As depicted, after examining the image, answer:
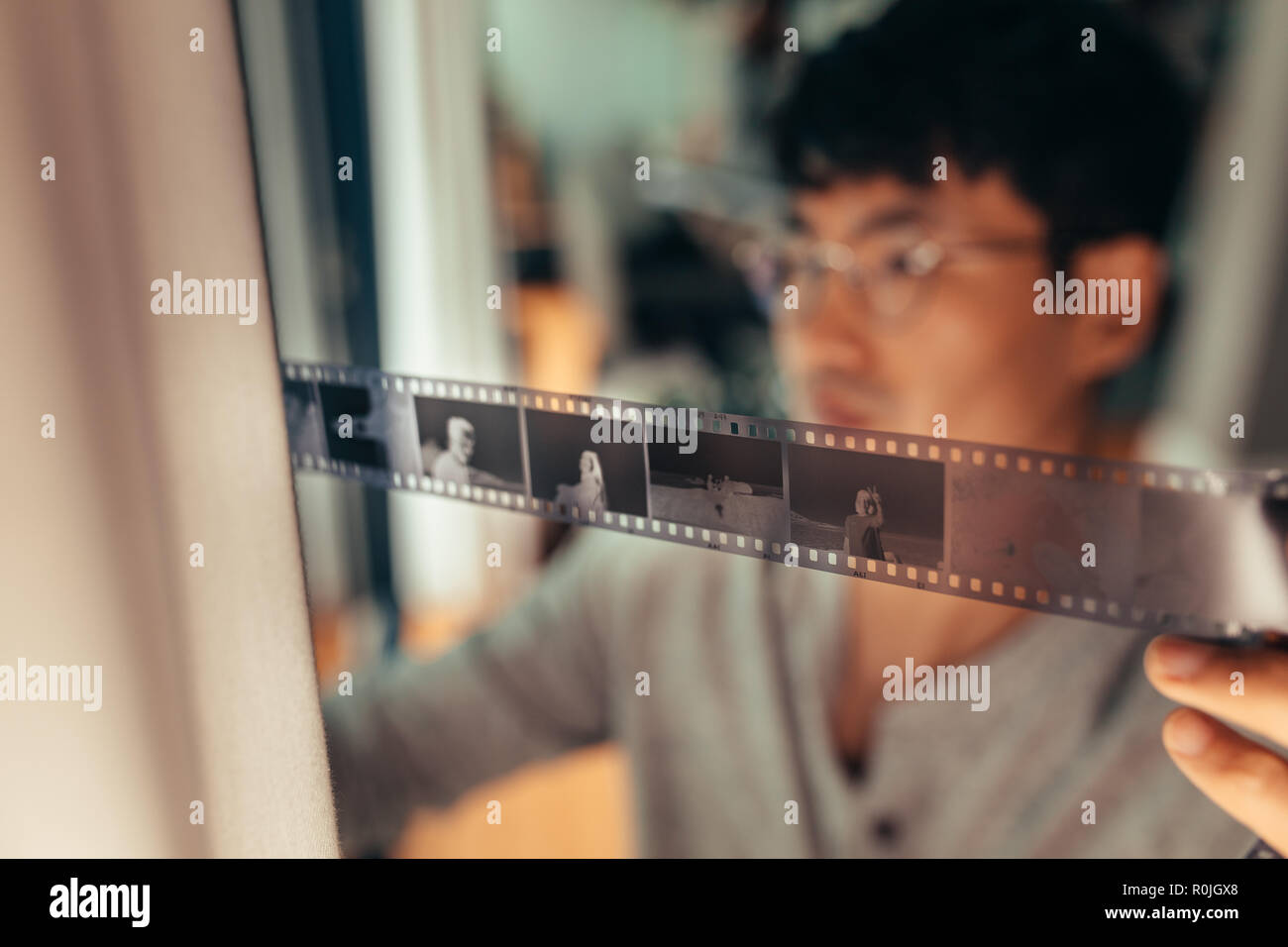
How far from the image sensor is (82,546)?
20.2 inches

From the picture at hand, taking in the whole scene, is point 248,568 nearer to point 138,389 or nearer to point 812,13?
point 138,389

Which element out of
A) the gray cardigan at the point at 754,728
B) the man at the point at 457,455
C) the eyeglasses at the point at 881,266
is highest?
the eyeglasses at the point at 881,266

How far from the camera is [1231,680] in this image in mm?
364

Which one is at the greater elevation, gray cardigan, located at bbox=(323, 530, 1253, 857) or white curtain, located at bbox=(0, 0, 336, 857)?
white curtain, located at bbox=(0, 0, 336, 857)

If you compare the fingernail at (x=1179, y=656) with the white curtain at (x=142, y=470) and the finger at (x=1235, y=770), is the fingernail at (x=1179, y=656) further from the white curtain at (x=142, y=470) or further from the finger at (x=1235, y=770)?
the white curtain at (x=142, y=470)

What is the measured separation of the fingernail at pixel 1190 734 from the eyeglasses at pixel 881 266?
1.87 feet

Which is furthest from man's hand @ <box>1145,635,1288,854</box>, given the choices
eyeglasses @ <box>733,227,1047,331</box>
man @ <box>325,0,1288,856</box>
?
Result: eyeglasses @ <box>733,227,1047,331</box>

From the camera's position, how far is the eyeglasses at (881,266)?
34.5 inches

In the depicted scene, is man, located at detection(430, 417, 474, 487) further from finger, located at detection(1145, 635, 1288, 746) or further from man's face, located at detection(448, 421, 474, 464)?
finger, located at detection(1145, 635, 1288, 746)

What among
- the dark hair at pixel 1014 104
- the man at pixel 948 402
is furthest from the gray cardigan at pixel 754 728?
the dark hair at pixel 1014 104

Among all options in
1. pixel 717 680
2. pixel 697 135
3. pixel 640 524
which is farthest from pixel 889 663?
pixel 697 135

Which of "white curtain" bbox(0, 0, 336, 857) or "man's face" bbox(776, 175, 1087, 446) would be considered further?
"man's face" bbox(776, 175, 1087, 446)

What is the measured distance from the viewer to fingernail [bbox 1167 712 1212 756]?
388 millimetres

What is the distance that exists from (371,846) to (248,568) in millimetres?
732
